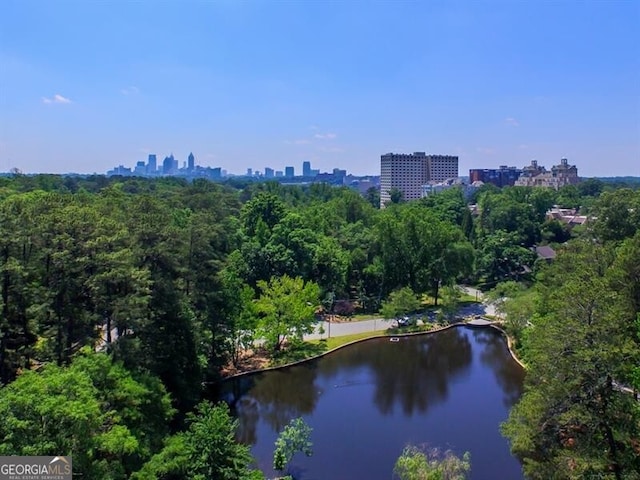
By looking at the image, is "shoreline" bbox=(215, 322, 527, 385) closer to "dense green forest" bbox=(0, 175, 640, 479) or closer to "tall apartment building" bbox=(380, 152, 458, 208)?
"dense green forest" bbox=(0, 175, 640, 479)

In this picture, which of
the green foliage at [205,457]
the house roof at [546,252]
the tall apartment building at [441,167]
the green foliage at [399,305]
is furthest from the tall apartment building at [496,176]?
the green foliage at [205,457]

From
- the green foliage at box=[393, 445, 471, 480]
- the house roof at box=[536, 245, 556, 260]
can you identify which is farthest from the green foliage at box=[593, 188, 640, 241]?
the green foliage at box=[393, 445, 471, 480]

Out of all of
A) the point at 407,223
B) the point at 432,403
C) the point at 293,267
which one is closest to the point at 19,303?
the point at 432,403

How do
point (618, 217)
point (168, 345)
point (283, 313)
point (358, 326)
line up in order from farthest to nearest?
point (358, 326), point (618, 217), point (283, 313), point (168, 345)

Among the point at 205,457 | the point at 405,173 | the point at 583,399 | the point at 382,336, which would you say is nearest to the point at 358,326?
the point at 382,336

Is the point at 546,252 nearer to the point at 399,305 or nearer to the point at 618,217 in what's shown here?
the point at 618,217

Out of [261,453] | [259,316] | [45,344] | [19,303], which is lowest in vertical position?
[261,453]

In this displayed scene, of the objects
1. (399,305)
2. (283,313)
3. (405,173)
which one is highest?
(405,173)

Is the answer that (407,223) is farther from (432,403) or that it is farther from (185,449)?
(185,449)
